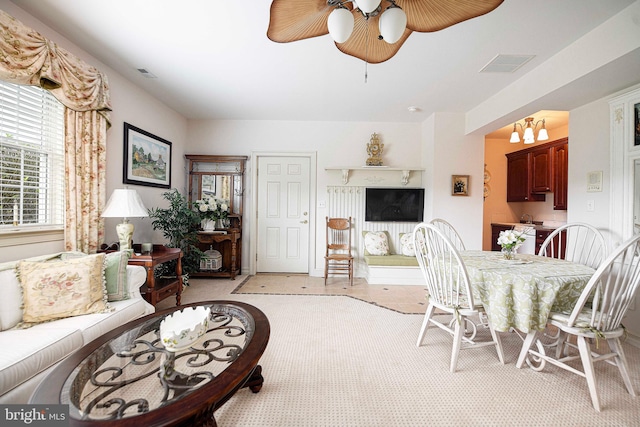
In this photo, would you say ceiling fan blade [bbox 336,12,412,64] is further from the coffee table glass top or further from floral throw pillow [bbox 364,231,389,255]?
floral throw pillow [bbox 364,231,389,255]

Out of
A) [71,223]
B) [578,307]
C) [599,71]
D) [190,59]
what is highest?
[190,59]

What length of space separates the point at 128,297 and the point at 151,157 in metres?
2.05

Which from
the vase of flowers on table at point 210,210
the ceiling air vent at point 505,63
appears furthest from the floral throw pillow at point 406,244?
the vase of flowers on table at point 210,210

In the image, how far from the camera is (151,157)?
3352 millimetres

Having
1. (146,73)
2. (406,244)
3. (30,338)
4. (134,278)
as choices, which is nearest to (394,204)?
(406,244)

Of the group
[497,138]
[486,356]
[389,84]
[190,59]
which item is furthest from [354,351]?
[497,138]

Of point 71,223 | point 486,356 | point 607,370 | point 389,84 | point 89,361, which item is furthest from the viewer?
point 389,84

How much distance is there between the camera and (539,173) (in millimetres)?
4250

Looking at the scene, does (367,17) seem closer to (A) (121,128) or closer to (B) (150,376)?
(B) (150,376)

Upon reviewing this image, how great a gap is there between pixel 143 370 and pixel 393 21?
73.3 inches

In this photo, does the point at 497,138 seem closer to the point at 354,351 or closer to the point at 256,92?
the point at 256,92

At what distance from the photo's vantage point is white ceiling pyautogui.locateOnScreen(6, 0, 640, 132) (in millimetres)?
1850

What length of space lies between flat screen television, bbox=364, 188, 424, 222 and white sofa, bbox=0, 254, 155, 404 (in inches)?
131

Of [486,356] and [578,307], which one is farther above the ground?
[578,307]
